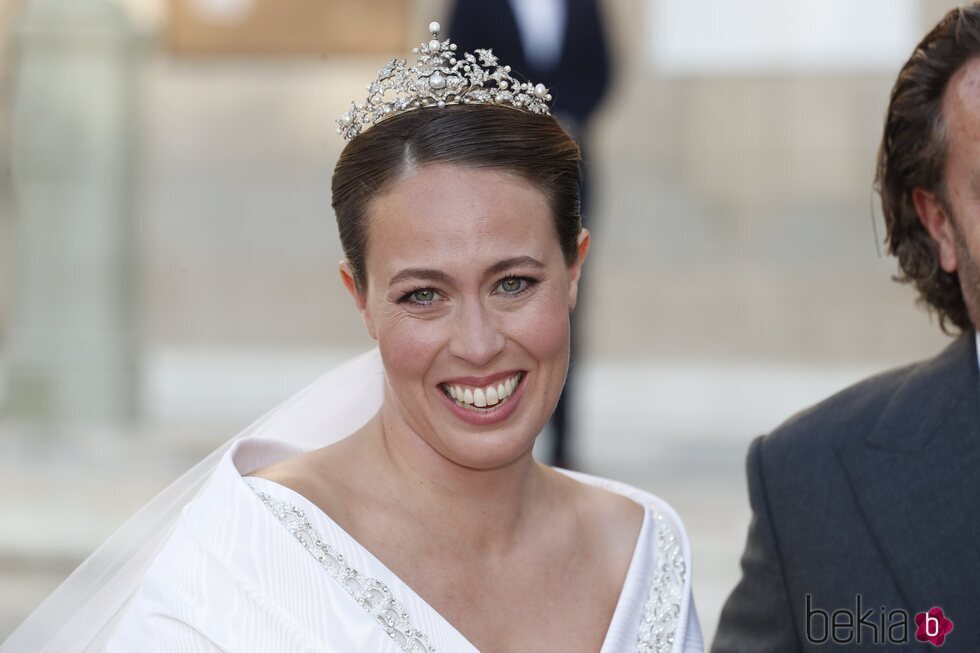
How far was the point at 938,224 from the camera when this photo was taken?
2.81 meters

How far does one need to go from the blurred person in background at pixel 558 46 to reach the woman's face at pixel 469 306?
12.3ft

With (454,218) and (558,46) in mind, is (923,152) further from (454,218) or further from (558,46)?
(558,46)

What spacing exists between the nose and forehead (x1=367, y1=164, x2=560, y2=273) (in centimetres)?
8

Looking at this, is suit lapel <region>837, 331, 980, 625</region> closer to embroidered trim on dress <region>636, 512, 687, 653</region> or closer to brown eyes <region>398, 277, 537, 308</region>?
embroidered trim on dress <region>636, 512, 687, 653</region>

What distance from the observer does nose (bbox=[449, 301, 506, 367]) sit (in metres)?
2.24

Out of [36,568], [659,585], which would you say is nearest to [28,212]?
[36,568]

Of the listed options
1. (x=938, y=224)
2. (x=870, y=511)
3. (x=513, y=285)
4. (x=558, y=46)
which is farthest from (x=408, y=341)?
(x=558, y=46)

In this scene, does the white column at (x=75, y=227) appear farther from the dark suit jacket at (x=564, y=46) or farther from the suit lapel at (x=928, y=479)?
the suit lapel at (x=928, y=479)

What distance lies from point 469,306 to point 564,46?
4.15 metres

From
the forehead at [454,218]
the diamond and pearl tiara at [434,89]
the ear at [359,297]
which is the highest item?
the diamond and pearl tiara at [434,89]

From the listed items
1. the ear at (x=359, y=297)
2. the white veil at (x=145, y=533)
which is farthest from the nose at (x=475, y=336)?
the white veil at (x=145, y=533)

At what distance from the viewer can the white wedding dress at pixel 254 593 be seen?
84.1 inches

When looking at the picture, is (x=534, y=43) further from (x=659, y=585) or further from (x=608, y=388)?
(x=659, y=585)

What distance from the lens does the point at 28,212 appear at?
7910 millimetres
